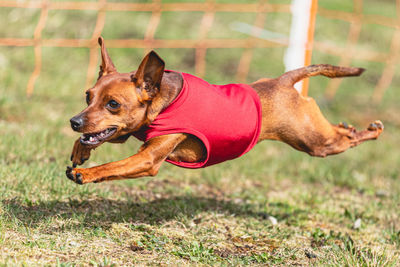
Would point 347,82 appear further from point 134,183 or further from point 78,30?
point 134,183

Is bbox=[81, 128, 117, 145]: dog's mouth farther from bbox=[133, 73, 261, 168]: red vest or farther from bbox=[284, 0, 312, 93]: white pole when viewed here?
bbox=[284, 0, 312, 93]: white pole

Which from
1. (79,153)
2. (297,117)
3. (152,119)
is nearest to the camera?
(152,119)

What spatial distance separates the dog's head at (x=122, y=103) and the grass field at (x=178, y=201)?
0.82 meters

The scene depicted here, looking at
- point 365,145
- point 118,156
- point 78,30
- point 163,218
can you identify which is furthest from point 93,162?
point 78,30

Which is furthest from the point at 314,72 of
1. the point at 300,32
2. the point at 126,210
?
the point at 300,32

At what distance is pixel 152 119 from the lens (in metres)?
3.50

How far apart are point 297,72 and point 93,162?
243 centimetres

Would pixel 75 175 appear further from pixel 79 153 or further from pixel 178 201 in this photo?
pixel 178 201

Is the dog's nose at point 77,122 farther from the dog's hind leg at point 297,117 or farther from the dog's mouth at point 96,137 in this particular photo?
the dog's hind leg at point 297,117

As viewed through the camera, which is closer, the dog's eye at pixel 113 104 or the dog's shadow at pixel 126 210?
the dog's eye at pixel 113 104

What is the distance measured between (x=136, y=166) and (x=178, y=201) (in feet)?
4.97

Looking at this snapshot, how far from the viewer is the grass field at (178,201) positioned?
357 centimetres

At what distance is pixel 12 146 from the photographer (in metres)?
5.19

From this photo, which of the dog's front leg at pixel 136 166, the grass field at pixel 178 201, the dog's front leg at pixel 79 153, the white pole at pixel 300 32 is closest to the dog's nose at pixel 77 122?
the dog's front leg at pixel 136 166
